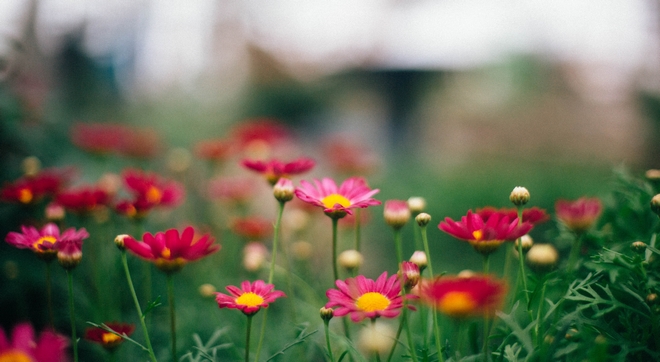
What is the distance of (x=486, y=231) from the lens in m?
0.52

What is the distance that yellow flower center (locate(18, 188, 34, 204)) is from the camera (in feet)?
2.69

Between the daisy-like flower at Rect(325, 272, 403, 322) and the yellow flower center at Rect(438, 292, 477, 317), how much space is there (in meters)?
0.11

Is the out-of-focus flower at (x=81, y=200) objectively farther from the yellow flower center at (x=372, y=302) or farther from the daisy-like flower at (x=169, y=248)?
the yellow flower center at (x=372, y=302)

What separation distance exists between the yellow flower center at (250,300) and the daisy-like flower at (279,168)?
8.1 inches

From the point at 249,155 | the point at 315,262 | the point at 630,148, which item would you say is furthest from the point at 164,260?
the point at 630,148

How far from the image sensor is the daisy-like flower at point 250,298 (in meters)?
0.54

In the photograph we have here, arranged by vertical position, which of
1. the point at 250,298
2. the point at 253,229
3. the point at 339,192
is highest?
the point at 339,192

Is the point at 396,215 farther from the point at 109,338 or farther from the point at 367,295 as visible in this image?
the point at 109,338

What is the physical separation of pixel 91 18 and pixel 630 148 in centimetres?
484

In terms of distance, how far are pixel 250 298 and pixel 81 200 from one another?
0.45 meters

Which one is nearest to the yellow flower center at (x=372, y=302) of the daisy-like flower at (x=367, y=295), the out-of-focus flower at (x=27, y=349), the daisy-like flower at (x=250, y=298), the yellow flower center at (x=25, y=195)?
the daisy-like flower at (x=367, y=295)

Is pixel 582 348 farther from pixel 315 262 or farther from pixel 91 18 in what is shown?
pixel 91 18

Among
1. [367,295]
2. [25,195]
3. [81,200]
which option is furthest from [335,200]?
[25,195]

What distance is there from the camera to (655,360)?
53cm
